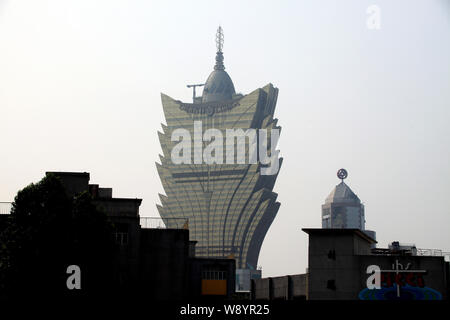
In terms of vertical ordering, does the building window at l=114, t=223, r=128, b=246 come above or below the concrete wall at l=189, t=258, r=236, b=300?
above

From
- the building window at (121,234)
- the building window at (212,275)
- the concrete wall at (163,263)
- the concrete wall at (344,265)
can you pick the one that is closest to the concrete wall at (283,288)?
the building window at (212,275)

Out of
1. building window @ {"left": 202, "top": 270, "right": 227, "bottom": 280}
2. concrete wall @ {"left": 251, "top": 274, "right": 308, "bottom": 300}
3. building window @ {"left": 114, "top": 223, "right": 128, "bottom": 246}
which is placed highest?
building window @ {"left": 114, "top": 223, "right": 128, "bottom": 246}

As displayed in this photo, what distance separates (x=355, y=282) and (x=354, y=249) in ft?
14.3

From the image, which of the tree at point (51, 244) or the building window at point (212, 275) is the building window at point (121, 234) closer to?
the tree at point (51, 244)

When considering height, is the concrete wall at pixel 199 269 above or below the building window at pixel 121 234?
below

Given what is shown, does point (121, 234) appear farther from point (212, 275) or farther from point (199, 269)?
point (212, 275)

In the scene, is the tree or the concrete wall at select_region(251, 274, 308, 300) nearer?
the tree

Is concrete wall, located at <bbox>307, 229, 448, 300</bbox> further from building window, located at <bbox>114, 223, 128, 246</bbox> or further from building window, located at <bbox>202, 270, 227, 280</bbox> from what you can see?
building window, located at <bbox>202, 270, 227, 280</bbox>

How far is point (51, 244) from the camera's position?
3265 inches

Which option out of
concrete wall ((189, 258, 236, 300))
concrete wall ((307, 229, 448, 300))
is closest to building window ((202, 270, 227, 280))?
concrete wall ((189, 258, 236, 300))

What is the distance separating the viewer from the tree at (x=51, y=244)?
80.4 meters

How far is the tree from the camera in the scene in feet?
264
